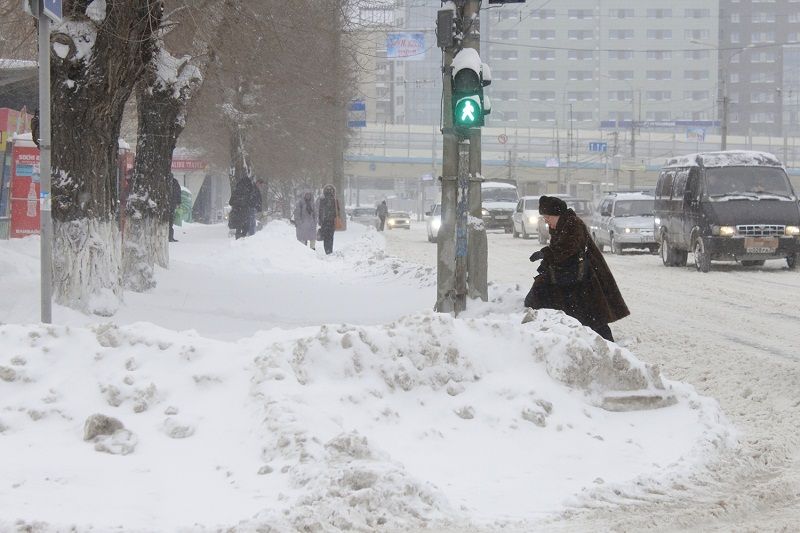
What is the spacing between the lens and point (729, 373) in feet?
30.5

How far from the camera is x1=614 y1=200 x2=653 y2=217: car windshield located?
2953 cm

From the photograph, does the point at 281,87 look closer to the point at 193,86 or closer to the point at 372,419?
the point at 193,86

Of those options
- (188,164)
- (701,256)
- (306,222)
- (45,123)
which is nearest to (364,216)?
(188,164)

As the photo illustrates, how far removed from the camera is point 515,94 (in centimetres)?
14750

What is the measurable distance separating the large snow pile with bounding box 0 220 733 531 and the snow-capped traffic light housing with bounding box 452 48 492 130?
10.0ft

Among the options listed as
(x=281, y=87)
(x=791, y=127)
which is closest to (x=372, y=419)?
(x=281, y=87)

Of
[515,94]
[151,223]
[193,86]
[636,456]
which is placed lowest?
[636,456]

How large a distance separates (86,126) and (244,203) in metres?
18.0

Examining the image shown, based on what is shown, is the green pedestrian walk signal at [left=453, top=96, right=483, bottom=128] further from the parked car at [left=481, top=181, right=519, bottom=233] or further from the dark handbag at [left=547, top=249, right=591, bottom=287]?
the parked car at [left=481, top=181, right=519, bottom=233]

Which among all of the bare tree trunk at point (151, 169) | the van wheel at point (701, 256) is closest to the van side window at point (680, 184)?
the van wheel at point (701, 256)

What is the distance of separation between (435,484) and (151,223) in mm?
11101

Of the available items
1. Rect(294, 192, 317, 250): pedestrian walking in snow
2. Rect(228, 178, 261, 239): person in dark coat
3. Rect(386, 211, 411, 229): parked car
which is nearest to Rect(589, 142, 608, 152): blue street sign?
Rect(386, 211, 411, 229): parked car

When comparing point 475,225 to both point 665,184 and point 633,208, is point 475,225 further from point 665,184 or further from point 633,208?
point 633,208

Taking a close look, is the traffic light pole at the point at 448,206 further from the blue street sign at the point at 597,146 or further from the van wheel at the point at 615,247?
the blue street sign at the point at 597,146
